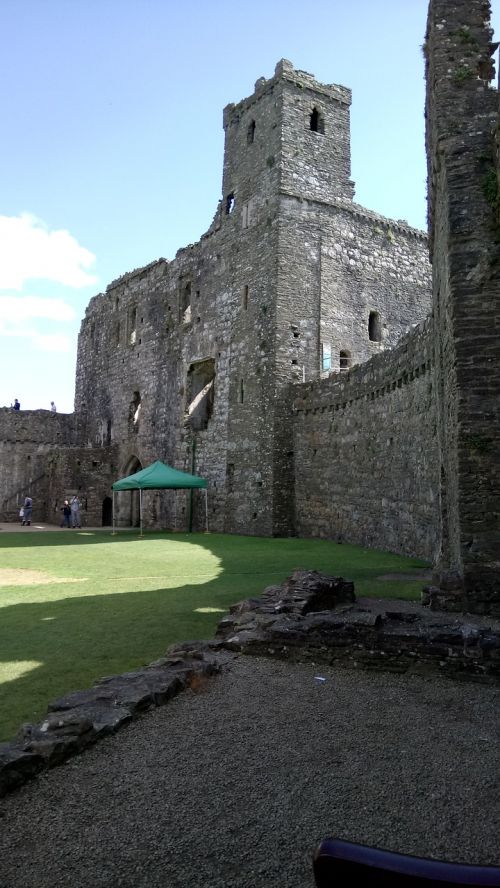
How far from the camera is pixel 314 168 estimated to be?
21.2m

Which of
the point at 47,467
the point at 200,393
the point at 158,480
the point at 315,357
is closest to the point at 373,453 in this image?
the point at 315,357

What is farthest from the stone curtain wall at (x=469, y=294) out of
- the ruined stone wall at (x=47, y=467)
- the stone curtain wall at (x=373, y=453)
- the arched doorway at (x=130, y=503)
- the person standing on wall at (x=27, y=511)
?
the person standing on wall at (x=27, y=511)

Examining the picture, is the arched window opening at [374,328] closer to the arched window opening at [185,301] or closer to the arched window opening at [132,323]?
the arched window opening at [185,301]

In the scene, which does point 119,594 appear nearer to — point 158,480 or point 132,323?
point 158,480

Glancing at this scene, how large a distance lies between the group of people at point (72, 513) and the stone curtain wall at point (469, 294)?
18829 mm

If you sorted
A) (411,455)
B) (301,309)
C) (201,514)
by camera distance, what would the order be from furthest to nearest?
(201,514), (301,309), (411,455)

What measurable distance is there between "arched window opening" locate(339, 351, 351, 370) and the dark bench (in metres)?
20.5

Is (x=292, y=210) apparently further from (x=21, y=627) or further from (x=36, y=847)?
(x=36, y=847)

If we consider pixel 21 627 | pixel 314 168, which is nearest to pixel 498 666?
pixel 21 627

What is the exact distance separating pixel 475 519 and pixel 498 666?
2.64 meters

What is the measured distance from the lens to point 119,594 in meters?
8.67

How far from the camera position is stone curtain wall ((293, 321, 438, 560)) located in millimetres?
12555

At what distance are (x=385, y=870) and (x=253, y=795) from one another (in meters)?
1.90

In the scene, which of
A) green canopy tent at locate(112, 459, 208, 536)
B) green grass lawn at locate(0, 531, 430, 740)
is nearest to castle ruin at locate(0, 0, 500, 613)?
green canopy tent at locate(112, 459, 208, 536)
